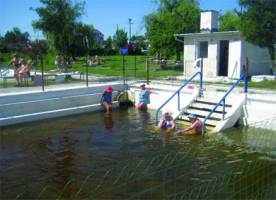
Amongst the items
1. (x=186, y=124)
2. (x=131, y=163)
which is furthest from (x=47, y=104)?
(x=131, y=163)

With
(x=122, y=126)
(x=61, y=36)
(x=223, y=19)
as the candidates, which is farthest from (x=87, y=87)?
(x=223, y=19)

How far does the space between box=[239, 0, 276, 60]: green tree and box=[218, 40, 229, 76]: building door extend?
330cm

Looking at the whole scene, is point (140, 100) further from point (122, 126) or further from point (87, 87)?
point (122, 126)

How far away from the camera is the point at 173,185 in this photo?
823 cm

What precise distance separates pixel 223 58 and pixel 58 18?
10.4 m

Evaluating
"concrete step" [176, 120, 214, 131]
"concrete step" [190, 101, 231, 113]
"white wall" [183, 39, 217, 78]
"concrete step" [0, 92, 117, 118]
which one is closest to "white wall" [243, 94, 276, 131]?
"concrete step" [190, 101, 231, 113]

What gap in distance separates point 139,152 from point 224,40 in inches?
576

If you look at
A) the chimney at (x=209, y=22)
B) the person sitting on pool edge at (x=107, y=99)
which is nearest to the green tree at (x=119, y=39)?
the chimney at (x=209, y=22)

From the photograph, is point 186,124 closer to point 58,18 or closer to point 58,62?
point 58,18

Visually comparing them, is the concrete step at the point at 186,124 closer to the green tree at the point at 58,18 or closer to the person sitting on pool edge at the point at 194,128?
the person sitting on pool edge at the point at 194,128

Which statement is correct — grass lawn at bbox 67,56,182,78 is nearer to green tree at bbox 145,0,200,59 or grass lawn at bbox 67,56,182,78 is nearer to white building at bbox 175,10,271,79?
green tree at bbox 145,0,200,59

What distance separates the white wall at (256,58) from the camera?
22.7 metres

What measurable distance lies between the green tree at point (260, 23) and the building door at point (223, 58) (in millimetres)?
3303

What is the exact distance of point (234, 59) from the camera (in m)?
22.7
